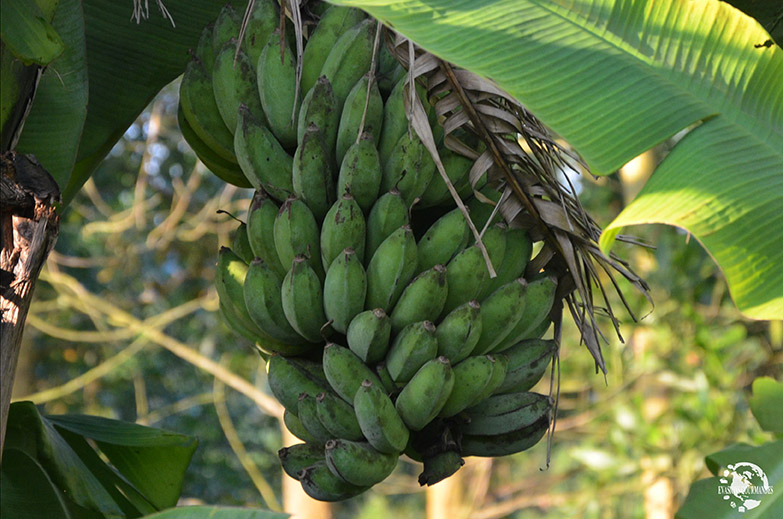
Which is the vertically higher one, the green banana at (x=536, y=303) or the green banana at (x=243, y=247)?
the green banana at (x=243, y=247)

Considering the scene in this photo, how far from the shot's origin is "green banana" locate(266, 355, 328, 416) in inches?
32.7

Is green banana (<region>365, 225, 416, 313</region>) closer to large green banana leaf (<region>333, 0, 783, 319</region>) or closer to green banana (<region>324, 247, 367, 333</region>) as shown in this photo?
green banana (<region>324, 247, 367, 333</region>)

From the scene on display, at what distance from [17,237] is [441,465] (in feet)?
1.66

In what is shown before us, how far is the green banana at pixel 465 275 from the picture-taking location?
0.82 m

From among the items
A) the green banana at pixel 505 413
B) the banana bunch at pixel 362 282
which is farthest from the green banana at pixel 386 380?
the green banana at pixel 505 413

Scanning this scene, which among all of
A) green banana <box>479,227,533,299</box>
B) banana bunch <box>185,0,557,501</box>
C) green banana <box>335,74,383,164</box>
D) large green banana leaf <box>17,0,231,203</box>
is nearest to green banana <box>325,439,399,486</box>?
banana bunch <box>185,0,557,501</box>

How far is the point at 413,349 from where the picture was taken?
78 cm

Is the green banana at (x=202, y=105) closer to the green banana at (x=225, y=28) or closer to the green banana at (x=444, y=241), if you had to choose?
the green banana at (x=225, y=28)

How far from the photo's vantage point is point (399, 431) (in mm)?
774

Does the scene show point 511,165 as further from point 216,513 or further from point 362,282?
point 216,513

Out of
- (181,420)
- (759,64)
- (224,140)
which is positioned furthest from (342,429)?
(181,420)

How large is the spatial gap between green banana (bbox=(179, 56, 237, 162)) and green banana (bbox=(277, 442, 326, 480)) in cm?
40

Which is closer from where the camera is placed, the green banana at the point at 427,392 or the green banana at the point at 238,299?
the green banana at the point at 427,392

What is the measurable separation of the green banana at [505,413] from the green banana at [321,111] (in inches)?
11.8
